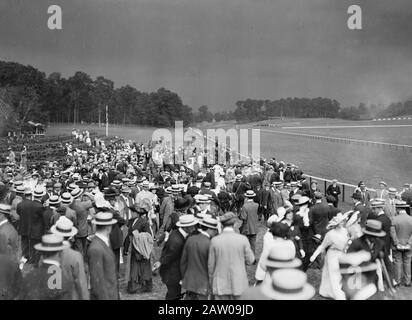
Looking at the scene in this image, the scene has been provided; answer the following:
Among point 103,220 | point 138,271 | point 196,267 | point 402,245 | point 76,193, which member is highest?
point 103,220

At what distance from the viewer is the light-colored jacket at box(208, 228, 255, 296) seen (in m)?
6.35

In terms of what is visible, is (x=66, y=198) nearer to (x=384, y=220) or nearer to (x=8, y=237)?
(x=8, y=237)

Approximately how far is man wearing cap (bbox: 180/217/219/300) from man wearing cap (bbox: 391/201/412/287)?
4.36m

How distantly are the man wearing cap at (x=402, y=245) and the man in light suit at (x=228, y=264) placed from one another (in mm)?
4034

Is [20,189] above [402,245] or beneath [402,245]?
above

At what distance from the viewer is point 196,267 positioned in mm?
6543

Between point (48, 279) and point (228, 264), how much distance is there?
238 centimetres

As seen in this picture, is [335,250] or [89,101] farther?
[89,101]

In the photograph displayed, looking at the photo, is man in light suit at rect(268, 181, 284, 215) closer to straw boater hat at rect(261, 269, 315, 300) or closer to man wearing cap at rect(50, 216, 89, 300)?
man wearing cap at rect(50, 216, 89, 300)

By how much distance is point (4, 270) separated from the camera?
5.72m

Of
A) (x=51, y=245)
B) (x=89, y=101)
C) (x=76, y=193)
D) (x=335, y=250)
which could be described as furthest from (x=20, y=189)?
(x=89, y=101)
